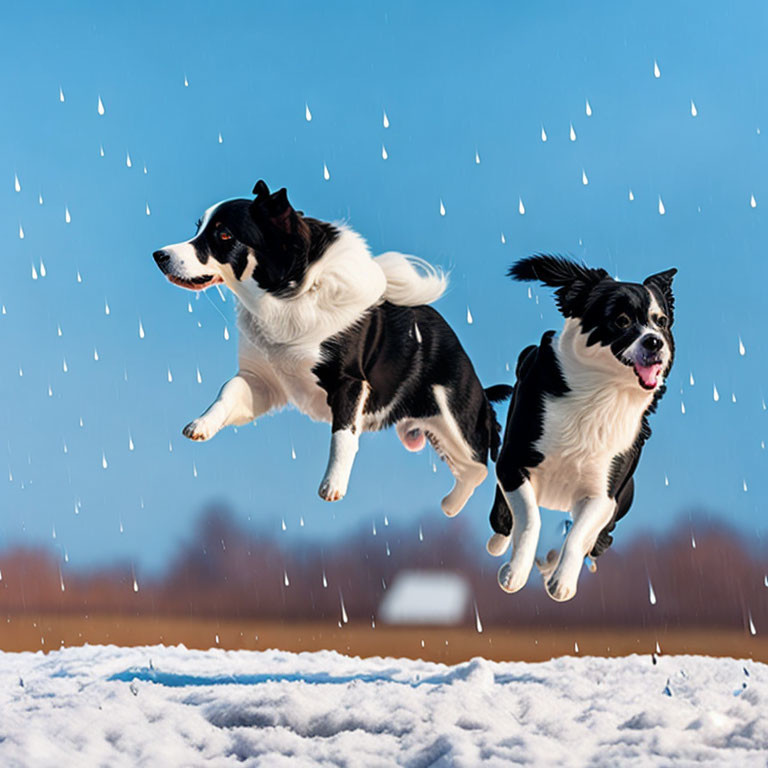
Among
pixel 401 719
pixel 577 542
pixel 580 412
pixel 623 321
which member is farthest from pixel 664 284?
pixel 401 719

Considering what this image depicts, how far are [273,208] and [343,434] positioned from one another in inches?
34.1

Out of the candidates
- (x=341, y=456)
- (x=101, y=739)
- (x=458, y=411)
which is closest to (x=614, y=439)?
(x=458, y=411)

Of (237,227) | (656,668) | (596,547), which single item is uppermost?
(237,227)

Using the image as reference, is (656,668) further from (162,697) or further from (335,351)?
(335,351)

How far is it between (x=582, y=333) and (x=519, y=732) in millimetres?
1764

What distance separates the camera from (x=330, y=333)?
3945 mm

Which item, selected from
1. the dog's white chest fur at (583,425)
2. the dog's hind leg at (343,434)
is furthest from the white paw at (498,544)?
the dog's hind leg at (343,434)

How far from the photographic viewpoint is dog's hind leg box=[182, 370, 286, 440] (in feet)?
12.7

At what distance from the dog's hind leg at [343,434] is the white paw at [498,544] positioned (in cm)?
75

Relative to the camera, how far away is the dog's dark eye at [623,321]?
3676mm

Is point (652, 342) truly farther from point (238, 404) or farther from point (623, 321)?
point (238, 404)

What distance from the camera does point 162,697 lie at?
4.98m

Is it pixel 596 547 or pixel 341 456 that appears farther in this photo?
pixel 596 547

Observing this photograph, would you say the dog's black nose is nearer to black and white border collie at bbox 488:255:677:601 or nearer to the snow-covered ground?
black and white border collie at bbox 488:255:677:601
